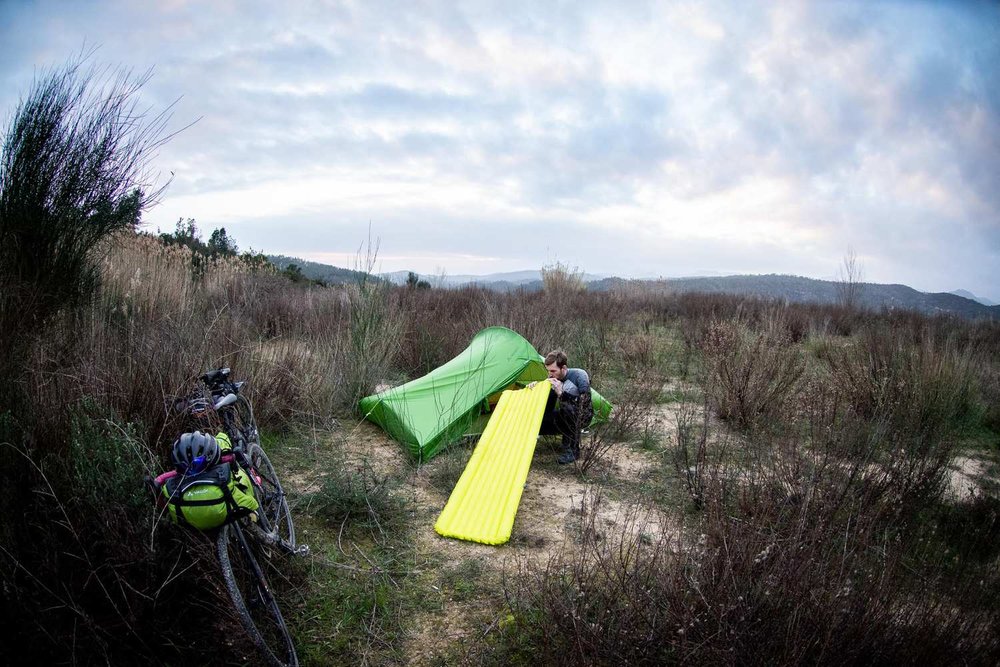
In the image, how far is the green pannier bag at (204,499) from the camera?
1.75 m

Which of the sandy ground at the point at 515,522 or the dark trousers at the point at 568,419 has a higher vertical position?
the dark trousers at the point at 568,419

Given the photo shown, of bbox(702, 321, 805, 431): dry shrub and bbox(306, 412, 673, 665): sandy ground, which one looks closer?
bbox(306, 412, 673, 665): sandy ground

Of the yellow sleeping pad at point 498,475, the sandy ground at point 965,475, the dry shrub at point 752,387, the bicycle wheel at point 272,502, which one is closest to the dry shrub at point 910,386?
the sandy ground at point 965,475

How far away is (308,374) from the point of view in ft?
17.2

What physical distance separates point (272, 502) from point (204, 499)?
1126mm

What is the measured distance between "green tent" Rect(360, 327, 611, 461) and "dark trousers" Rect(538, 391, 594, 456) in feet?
2.13

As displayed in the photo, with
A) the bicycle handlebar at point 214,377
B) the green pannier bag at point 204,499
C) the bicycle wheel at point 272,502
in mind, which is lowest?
the bicycle wheel at point 272,502

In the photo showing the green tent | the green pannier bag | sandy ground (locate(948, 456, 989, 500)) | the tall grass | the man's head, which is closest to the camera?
the green pannier bag

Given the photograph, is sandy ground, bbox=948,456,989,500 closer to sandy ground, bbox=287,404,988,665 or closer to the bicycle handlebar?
sandy ground, bbox=287,404,988,665

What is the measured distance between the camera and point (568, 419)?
471 cm

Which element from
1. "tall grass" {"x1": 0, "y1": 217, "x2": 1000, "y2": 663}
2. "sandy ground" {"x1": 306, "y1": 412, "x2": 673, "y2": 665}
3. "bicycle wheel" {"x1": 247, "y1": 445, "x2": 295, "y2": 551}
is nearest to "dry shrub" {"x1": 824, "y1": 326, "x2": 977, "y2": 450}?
"tall grass" {"x1": 0, "y1": 217, "x2": 1000, "y2": 663}

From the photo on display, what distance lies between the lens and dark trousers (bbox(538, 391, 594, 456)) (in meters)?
4.63

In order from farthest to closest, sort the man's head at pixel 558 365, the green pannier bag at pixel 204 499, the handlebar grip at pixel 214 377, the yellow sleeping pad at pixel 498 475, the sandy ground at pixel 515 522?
the man's head at pixel 558 365 → the yellow sleeping pad at pixel 498 475 → the handlebar grip at pixel 214 377 → the sandy ground at pixel 515 522 → the green pannier bag at pixel 204 499

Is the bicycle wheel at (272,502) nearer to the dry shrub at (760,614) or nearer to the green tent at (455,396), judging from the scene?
the dry shrub at (760,614)
